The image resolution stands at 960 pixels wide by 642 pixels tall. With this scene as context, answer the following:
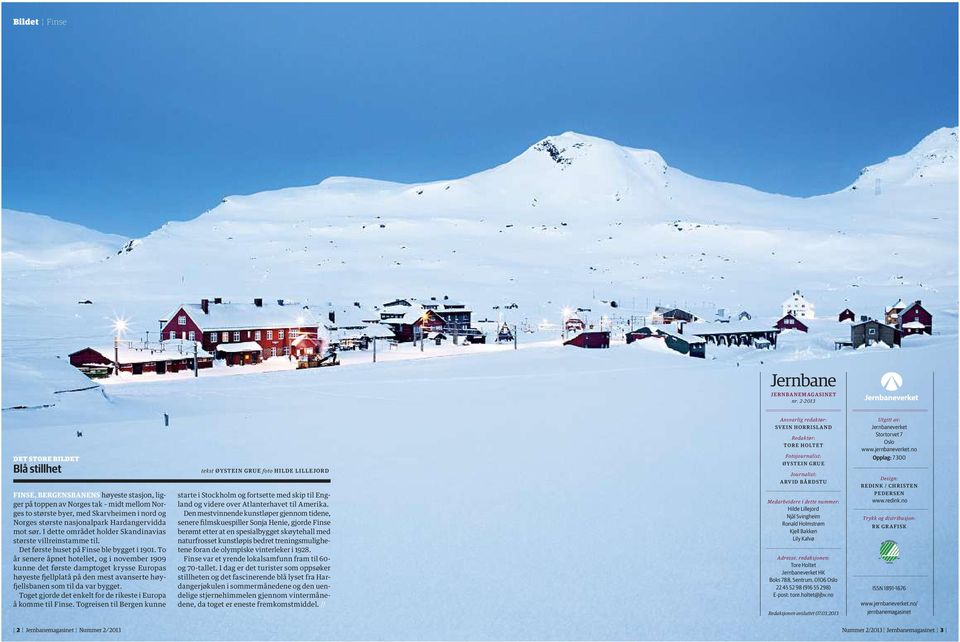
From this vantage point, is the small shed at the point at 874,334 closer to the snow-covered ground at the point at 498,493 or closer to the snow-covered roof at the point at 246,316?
the snow-covered ground at the point at 498,493

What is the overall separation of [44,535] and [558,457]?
11511 millimetres

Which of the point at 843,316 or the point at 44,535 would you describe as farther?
the point at 843,316

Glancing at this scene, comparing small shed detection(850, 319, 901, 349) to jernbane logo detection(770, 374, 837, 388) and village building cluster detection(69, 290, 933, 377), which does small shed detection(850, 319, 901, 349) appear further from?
jernbane logo detection(770, 374, 837, 388)

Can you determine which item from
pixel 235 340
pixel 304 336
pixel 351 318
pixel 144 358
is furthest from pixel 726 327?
pixel 144 358

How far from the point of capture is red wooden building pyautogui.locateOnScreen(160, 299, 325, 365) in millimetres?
46750

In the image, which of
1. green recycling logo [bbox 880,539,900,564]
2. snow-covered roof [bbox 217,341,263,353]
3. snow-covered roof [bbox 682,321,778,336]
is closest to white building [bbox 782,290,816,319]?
snow-covered roof [bbox 682,321,778,336]

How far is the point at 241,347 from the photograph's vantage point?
47438 mm

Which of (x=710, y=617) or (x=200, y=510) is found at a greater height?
(x=200, y=510)

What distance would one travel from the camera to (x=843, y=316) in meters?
76.0

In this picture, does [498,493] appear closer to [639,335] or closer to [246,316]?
[246,316]

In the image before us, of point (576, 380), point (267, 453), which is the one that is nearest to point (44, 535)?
point (267, 453)

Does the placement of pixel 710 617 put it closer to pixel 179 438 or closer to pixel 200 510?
pixel 200 510

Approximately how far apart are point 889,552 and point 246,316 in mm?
47315

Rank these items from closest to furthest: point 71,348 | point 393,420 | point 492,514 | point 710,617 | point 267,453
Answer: point 710,617 < point 492,514 < point 267,453 < point 393,420 < point 71,348
